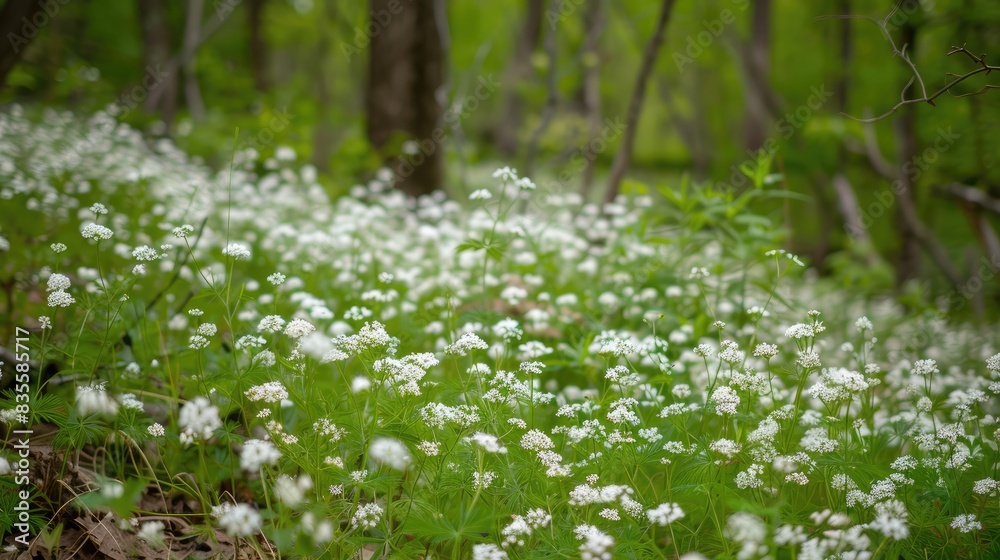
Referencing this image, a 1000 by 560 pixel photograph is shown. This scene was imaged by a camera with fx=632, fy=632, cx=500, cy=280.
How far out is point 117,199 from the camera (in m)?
4.77

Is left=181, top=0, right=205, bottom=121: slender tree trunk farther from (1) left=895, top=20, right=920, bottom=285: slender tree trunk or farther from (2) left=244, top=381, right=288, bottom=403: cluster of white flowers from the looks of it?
(1) left=895, top=20, right=920, bottom=285: slender tree trunk

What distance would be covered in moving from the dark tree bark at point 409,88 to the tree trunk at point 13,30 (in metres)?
3.51

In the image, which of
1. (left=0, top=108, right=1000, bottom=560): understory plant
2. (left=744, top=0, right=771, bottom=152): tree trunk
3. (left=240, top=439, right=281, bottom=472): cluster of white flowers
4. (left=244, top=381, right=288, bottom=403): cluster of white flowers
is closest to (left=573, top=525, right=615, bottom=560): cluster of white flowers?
(left=0, top=108, right=1000, bottom=560): understory plant

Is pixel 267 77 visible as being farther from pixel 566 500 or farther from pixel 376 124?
pixel 566 500

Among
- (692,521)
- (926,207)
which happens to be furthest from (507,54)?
(692,521)

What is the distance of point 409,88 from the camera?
7.65 metres

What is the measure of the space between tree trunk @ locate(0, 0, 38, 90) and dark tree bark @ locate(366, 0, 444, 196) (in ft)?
11.5

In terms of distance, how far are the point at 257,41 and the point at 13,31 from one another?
38.6 feet

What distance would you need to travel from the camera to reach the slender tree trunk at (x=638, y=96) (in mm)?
5949

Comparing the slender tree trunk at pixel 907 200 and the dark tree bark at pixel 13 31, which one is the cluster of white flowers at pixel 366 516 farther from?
the slender tree trunk at pixel 907 200

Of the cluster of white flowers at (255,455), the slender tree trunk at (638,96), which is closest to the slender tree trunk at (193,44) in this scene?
the slender tree trunk at (638,96)

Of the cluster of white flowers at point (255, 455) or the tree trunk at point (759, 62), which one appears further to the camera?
the tree trunk at point (759, 62)

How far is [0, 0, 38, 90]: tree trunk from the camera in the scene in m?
4.75

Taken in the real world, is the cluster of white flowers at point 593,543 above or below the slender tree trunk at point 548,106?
below
